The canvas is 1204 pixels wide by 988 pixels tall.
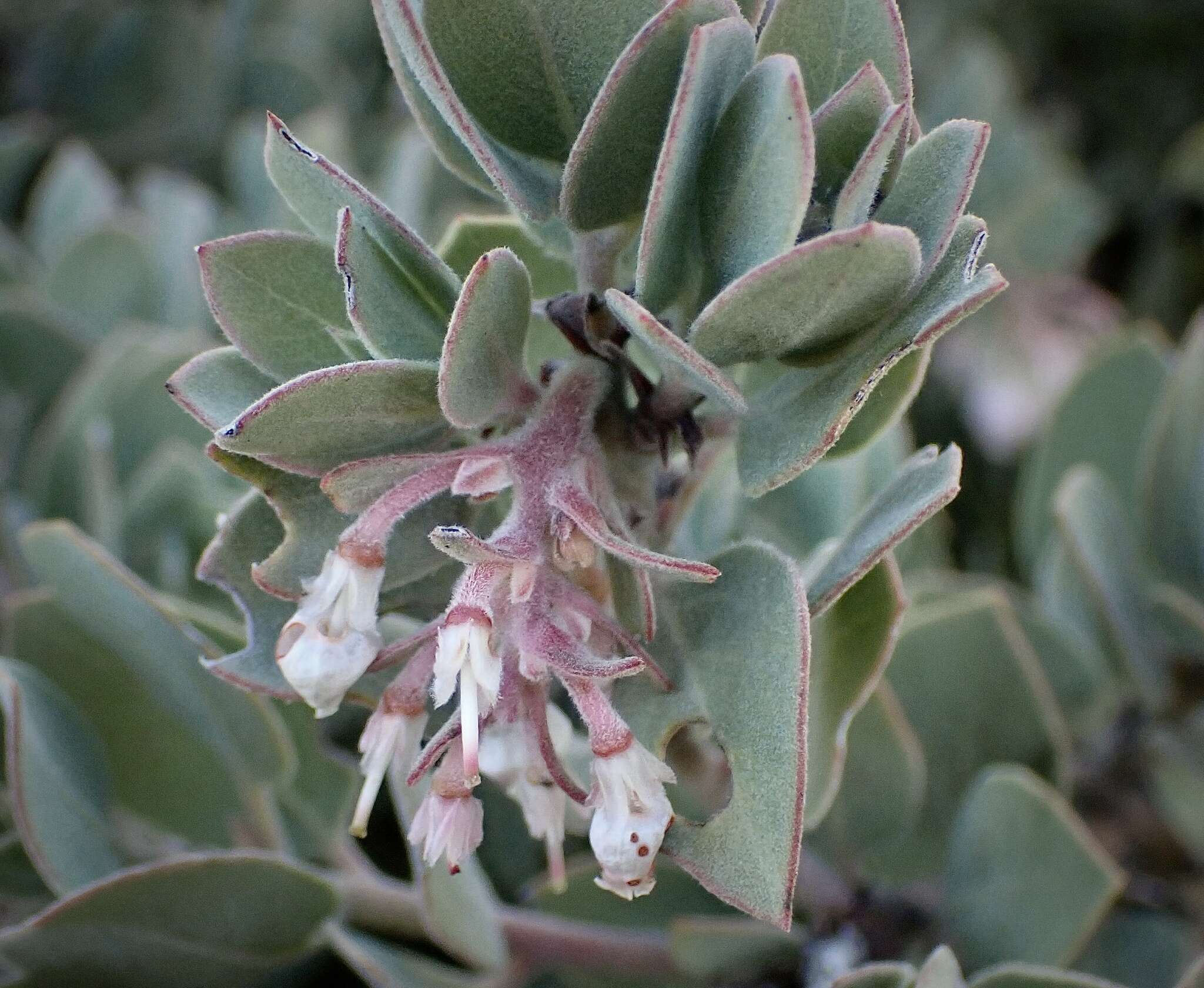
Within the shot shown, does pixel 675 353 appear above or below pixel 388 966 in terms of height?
above

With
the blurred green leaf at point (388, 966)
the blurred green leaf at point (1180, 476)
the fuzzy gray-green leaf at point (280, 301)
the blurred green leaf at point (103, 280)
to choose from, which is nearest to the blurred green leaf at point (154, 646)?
the blurred green leaf at point (388, 966)

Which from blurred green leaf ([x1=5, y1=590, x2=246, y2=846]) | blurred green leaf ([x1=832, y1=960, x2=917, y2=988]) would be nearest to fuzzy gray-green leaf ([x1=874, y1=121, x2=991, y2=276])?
blurred green leaf ([x1=832, y1=960, x2=917, y2=988])

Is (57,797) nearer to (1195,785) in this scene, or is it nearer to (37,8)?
(1195,785)

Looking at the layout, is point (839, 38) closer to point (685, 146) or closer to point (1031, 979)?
point (685, 146)

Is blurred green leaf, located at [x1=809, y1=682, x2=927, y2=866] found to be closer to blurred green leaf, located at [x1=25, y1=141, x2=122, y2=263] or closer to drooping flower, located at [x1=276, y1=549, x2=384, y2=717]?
drooping flower, located at [x1=276, y1=549, x2=384, y2=717]

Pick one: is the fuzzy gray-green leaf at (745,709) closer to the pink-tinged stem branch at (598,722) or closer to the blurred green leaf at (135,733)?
the pink-tinged stem branch at (598,722)

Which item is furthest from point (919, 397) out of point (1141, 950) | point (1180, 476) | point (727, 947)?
→ point (727, 947)
